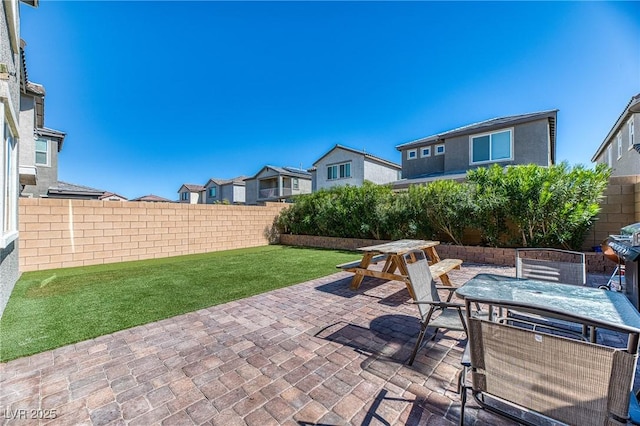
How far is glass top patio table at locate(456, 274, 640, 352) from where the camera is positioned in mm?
1821

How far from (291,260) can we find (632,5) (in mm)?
11819

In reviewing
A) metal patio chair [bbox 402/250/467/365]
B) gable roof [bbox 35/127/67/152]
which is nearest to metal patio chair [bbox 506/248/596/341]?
metal patio chair [bbox 402/250/467/365]

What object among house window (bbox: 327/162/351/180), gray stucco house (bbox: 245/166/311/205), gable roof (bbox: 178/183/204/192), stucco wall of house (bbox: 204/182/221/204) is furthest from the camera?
gable roof (bbox: 178/183/204/192)

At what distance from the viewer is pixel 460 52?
10.6 meters

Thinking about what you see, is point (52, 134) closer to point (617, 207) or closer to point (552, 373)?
point (552, 373)

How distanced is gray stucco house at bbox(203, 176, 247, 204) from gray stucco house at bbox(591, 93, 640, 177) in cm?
3433

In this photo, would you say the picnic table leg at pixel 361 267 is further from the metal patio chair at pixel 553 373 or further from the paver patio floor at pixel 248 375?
the metal patio chair at pixel 553 373

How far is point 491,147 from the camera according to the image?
14812 millimetres

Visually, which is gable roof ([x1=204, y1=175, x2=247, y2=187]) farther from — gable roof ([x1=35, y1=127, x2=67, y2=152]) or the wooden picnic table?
the wooden picnic table

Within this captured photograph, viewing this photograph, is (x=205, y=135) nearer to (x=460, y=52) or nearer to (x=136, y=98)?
(x=136, y=98)

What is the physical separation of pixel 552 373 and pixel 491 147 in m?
16.3

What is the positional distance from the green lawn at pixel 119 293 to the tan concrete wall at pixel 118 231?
27.1 inches

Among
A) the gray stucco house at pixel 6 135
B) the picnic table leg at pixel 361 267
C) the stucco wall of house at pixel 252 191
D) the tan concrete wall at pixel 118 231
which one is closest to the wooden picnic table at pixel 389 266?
the picnic table leg at pixel 361 267

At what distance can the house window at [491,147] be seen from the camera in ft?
47.0
